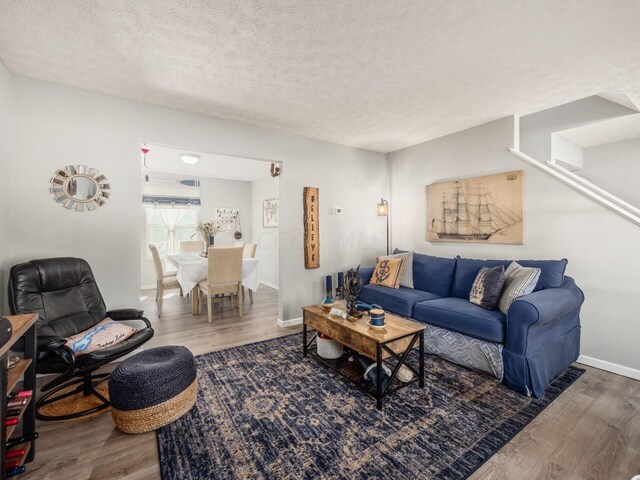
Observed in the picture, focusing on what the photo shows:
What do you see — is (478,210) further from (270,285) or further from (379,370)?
(270,285)

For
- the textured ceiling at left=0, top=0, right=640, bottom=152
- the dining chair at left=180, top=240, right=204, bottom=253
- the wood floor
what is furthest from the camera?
the dining chair at left=180, top=240, right=204, bottom=253

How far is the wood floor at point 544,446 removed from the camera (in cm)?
152

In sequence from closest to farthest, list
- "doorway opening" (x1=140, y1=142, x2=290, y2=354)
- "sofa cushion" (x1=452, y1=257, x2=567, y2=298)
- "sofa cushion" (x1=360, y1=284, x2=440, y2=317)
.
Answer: "sofa cushion" (x1=452, y1=257, x2=567, y2=298) < "sofa cushion" (x1=360, y1=284, x2=440, y2=317) < "doorway opening" (x1=140, y1=142, x2=290, y2=354)

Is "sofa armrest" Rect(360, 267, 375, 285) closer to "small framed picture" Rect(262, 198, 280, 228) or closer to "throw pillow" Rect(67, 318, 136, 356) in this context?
"throw pillow" Rect(67, 318, 136, 356)

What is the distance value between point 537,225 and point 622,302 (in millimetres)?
954

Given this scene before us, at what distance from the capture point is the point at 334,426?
186 centimetres

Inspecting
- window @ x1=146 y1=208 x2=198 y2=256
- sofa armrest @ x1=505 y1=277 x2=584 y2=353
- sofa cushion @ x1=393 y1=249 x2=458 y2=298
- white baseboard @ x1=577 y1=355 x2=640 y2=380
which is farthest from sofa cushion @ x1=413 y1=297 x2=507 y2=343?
window @ x1=146 y1=208 x2=198 y2=256

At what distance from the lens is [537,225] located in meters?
3.09

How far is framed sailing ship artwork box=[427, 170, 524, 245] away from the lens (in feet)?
10.7

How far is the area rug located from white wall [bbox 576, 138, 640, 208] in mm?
2186

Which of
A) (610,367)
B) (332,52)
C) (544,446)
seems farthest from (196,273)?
(610,367)

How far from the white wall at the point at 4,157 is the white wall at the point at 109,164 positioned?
55 mm

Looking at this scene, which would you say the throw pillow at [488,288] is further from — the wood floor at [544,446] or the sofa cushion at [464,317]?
the wood floor at [544,446]

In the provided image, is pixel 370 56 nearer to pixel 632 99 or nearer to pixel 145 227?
pixel 632 99
